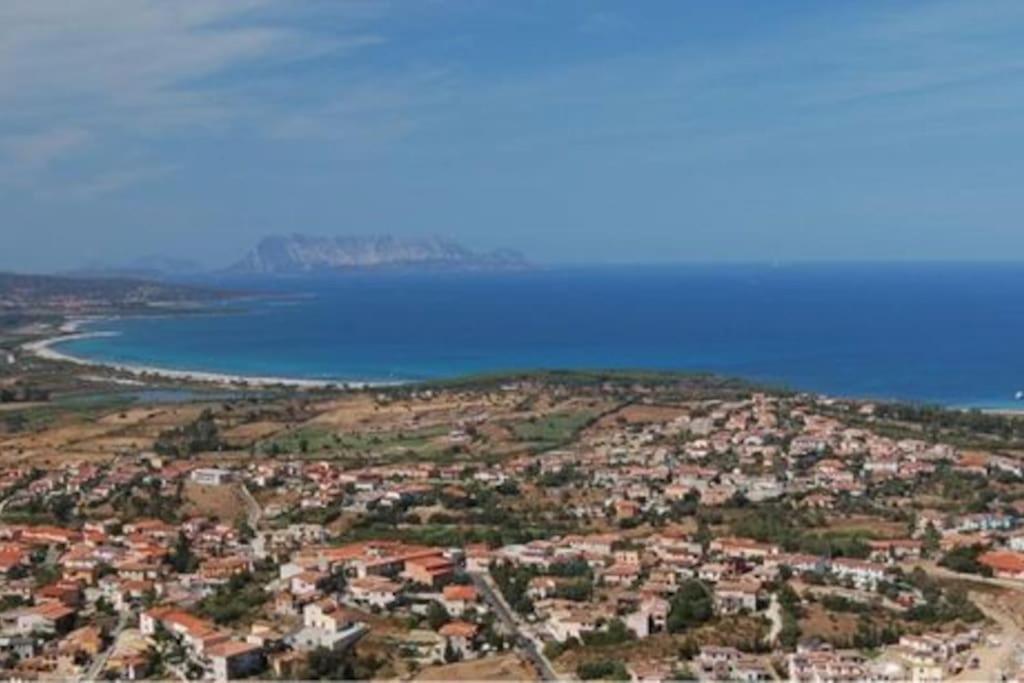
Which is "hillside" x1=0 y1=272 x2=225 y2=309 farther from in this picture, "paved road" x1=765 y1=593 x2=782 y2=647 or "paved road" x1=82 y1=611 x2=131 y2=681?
"paved road" x1=765 y1=593 x2=782 y2=647

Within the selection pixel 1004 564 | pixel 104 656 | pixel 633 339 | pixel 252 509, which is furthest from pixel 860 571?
pixel 633 339

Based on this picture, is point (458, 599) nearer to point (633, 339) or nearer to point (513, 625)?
point (513, 625)

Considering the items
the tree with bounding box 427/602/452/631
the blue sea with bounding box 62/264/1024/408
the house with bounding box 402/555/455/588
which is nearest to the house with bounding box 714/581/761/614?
the tree with bounding box 427/602/452/631

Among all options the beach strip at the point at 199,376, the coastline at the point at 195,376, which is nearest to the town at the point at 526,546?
the coastline at the point at 195,376

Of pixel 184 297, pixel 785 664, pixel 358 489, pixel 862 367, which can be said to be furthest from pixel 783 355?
pixel 184 297

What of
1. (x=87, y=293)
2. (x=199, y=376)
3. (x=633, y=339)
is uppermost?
(x=87, y=293)

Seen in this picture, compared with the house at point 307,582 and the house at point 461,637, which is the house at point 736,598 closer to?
A: the house at point 461,637
